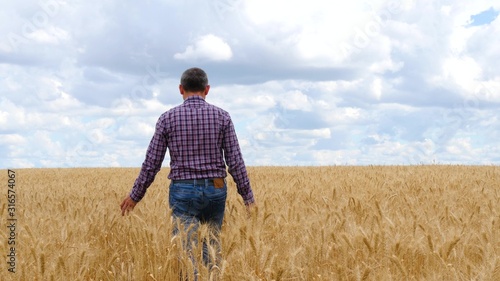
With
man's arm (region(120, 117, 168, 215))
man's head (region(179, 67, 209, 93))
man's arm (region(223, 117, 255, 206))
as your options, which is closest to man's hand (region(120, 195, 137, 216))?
man's arm (region(120, 117, 168, 215))

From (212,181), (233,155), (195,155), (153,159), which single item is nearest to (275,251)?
(212,181)

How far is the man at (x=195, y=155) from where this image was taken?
3561 mm

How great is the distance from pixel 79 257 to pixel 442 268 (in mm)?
2207

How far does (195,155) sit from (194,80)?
55cm

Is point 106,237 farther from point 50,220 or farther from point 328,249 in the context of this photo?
point 328,249

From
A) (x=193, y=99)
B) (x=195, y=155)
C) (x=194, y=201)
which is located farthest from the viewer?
(x=193, y=99)

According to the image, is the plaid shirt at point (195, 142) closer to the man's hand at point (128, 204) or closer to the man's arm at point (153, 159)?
the man's arm at point (153, 159)

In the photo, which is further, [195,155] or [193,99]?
[193,99]

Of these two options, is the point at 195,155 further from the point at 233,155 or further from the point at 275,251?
the point at 275,251

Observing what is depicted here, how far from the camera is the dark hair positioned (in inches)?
147

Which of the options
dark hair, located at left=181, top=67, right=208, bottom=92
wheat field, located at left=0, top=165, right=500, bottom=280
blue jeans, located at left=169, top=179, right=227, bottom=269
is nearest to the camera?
wheat field, located at left=0, top=165, right=500, bottom=280

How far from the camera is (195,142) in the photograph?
12.0 ft

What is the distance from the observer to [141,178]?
12.7 ft

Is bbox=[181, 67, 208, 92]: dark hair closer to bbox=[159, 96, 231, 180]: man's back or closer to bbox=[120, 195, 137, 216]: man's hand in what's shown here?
bbox=[159, 96, 231, 180]: man's back
